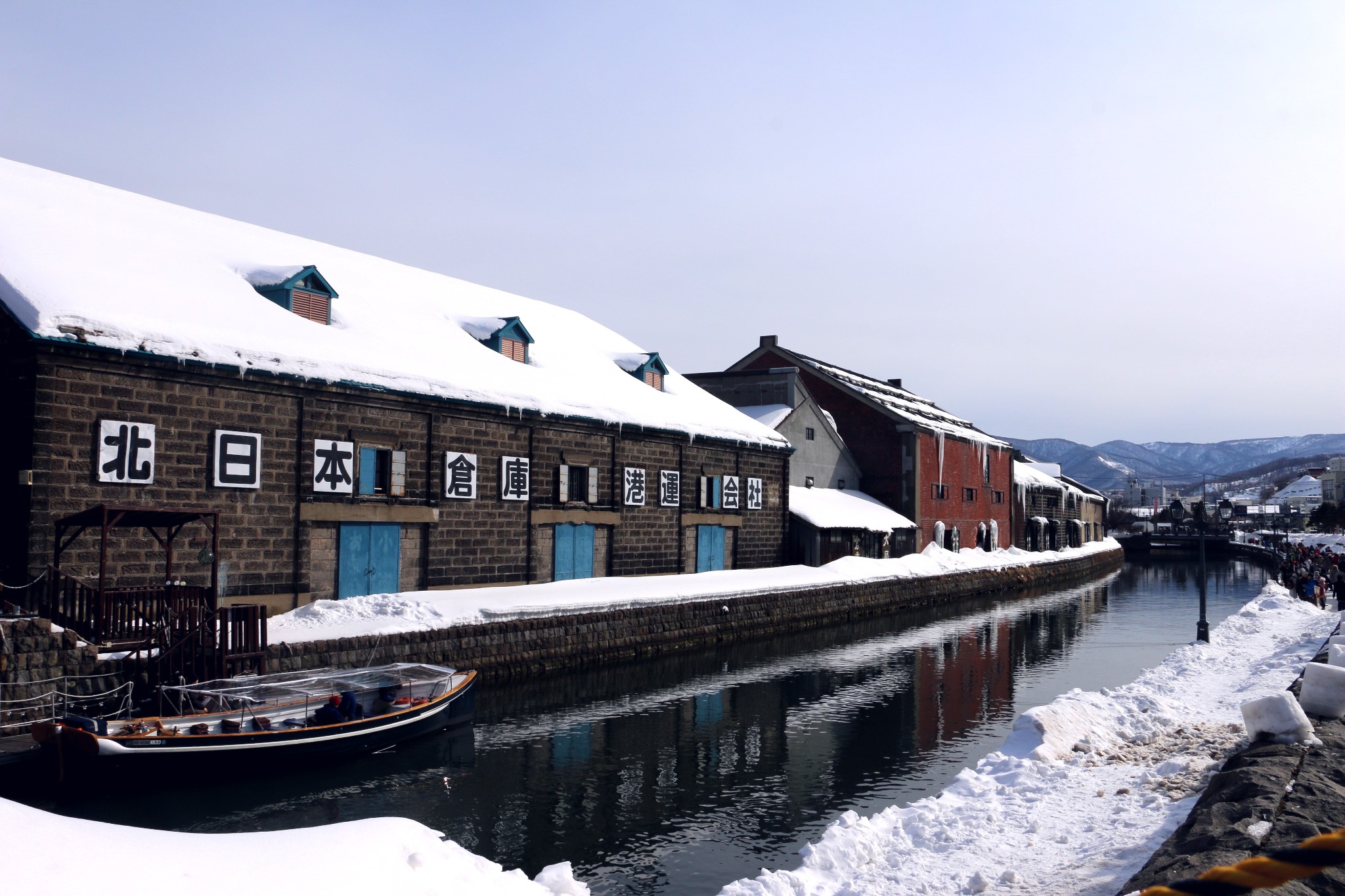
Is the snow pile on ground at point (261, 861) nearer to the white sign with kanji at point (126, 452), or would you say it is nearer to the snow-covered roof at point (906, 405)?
the white sign with kanji at point (126, 452)

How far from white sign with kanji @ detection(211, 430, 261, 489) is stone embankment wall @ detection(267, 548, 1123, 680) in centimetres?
450

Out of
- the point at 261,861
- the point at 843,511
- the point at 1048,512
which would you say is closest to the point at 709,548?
the point at 843,511

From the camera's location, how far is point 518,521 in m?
29.5

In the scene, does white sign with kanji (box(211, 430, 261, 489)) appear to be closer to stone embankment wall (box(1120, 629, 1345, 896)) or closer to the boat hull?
the boat hull

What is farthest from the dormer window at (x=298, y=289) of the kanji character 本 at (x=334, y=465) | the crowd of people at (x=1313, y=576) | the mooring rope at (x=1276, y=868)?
the crowd of people at (x=1313, y=576)

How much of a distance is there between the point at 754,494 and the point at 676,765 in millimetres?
25561

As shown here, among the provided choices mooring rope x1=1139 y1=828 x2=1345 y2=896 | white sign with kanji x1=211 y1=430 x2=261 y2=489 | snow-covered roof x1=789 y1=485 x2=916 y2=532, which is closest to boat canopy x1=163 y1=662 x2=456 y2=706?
white sign with kanji x1=211 y1=430 x2=261 y2=489

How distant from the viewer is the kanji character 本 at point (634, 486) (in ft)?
112

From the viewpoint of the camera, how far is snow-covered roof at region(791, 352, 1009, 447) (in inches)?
2202

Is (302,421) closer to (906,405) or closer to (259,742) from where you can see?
(259,742)

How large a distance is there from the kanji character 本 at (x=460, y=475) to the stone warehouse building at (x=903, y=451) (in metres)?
24.9

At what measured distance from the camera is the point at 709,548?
38688 mm

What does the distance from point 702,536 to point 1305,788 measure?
2956cm

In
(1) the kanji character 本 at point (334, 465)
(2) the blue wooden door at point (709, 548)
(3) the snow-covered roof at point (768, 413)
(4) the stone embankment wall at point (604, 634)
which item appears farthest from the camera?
(3) the snow-covered roof at point (768, 413)
